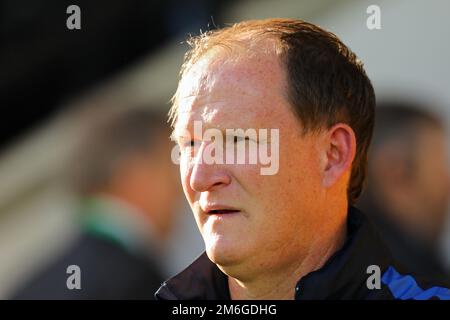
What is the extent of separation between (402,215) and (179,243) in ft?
2.19

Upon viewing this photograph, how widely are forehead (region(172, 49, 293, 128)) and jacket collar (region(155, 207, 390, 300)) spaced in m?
0.31

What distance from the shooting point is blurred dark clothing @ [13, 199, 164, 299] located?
95.1 inches

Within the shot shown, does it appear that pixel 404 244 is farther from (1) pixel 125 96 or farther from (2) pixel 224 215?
(1) pixel 125 96

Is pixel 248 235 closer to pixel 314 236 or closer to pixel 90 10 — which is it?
pixel 314 236

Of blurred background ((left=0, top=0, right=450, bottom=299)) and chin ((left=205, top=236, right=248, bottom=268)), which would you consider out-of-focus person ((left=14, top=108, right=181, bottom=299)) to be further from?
chin ((left=205, top=236, right=248, bottom=268))

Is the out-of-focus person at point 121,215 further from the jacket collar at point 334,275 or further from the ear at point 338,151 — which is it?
the ear at point 338,151

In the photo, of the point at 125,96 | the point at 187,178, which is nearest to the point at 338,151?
the point at 187,178

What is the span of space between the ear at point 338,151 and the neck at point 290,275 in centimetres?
12

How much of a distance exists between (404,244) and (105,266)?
2.83 ft

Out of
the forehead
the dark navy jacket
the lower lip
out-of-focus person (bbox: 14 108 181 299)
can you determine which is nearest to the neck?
the dark navy jacket

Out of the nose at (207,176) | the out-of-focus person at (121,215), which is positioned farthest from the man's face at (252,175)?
the out-of-focus person at (121,215)

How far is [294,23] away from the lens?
6.18ft

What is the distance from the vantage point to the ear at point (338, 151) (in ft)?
6.22
